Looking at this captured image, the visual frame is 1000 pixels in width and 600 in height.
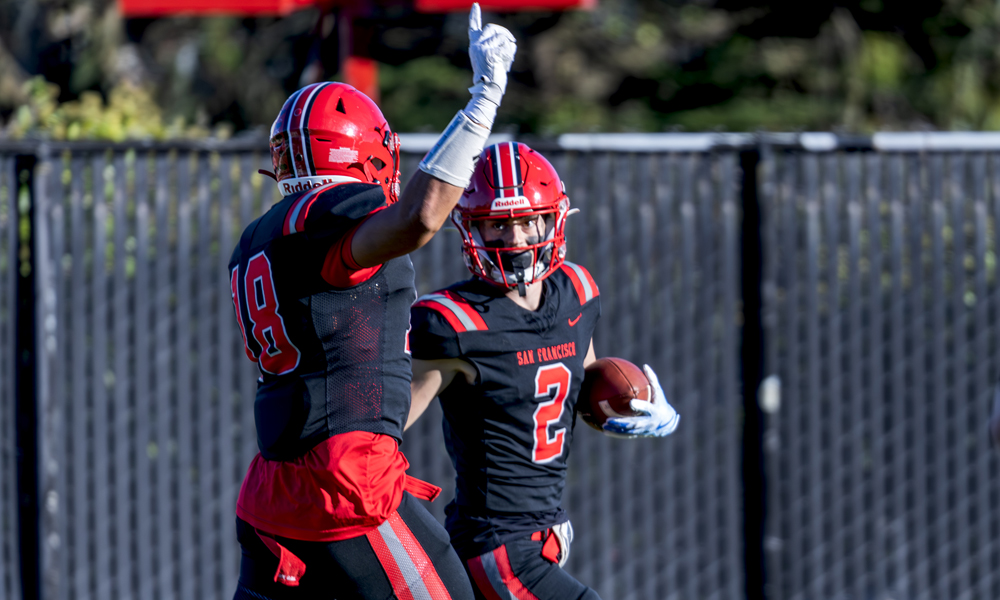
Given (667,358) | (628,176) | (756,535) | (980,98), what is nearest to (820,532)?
(756,535)

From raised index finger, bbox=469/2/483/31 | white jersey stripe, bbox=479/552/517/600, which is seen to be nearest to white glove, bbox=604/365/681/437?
white jersey stripe, bbox=479/552/517/600

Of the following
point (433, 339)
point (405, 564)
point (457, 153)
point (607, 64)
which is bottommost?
point (405, 564)

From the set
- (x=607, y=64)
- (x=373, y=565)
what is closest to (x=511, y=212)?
(x=373, y=565)

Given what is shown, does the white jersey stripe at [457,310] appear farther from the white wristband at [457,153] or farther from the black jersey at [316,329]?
the white wristband at [457,153]

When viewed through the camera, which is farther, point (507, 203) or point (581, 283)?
point (581, 283)

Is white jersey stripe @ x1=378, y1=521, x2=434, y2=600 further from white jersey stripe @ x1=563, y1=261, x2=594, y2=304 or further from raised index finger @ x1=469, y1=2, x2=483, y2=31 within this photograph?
raised index finger @ x1=469, y1=2, x2=483, y2=31

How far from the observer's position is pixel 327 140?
2.69m

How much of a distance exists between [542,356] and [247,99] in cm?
1034

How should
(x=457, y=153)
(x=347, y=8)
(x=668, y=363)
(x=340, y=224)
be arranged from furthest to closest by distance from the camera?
(x=347, y=8) < (x=668, y=363) < (x=340, y=224) < (x=457, y=153)

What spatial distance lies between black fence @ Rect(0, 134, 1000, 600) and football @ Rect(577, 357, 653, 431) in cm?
175

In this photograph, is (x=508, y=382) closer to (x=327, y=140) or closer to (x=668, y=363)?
(x=327, y=140)

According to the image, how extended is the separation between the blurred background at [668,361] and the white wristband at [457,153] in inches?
107

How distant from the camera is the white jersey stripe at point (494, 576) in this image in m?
3.03

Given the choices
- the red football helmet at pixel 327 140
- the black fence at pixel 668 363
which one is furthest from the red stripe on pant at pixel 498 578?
the black fence at pixel 668 363
